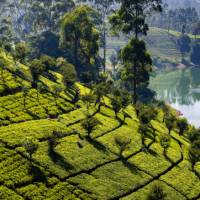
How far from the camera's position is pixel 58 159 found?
49719mm

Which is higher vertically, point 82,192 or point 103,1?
point 103,1

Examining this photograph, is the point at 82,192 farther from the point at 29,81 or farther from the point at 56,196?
the point at 29,81

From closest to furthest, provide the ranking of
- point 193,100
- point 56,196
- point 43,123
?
point 56,196, point 43,123, point 193,100

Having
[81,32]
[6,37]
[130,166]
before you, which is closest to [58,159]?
[130,166]

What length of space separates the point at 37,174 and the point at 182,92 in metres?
118

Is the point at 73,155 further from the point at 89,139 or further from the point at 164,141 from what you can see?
the point at 164,141

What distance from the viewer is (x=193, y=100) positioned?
141625 mm

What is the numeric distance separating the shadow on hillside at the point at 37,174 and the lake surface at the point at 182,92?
65.7 m

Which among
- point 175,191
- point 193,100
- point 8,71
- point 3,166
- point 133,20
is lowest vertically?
point 193,100

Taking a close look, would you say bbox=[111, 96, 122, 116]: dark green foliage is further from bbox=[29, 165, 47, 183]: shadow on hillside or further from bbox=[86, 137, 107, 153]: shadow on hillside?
bbox=[29, 165, 47, 183]: shadow on hillside

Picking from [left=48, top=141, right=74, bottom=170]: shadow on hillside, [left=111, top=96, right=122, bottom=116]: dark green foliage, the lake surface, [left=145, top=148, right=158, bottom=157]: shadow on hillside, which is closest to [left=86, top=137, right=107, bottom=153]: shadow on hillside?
[left=48, top=141, right=74, bottom=170]: shadow on hillside

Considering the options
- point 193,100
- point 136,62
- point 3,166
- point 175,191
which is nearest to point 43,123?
point 3,166

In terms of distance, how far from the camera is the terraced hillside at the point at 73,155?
4562 cm

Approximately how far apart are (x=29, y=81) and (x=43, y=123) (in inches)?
543
